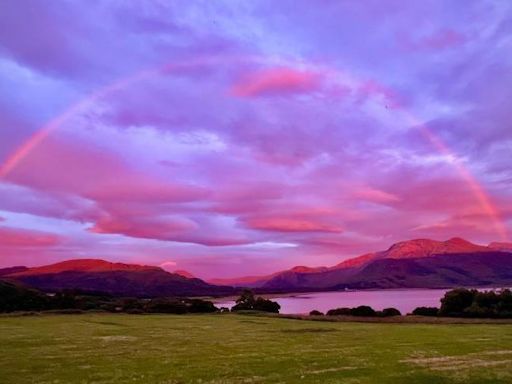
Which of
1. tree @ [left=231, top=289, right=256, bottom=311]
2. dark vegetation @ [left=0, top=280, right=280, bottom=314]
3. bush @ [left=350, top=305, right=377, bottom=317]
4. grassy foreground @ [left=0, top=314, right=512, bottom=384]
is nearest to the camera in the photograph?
grassy foreground @ [left=0, top=314, right=512, bottom=384]

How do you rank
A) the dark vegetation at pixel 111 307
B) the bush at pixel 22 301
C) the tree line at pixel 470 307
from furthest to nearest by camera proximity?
the bush at pixel 22 301 → the dark vegetation at pixel 111 307 → the tree line at pixel 470 307

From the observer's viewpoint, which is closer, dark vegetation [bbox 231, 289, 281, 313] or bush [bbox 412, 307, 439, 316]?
bush [bbox 412, 307, 439, 316]

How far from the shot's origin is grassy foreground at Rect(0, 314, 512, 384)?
28.0 meters

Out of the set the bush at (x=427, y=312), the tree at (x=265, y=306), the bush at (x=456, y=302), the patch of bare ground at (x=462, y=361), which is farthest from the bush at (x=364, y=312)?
the patch of bare ground at (x=462, y=361)

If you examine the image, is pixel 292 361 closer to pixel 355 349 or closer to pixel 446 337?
pixel 355 349

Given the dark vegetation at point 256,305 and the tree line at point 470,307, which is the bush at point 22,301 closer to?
the dark vegetation at point 256,305

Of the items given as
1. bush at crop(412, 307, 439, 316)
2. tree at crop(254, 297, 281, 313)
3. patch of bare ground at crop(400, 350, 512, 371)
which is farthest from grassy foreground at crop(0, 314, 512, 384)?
tree at crop(254, 297, 281, 313)

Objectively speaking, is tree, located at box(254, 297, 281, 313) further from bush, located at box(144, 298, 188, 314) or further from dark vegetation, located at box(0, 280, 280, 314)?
bush, located at box(144, 298, 188, 314)

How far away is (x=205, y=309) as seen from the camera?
121 metres

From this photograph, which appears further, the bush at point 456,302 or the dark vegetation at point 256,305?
the dark vegetation at point 256,305

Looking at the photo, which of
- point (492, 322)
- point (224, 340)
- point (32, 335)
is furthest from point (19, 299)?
point (492, 322)

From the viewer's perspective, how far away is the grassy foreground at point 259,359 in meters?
28.0

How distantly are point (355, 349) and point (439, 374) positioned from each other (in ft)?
38.0

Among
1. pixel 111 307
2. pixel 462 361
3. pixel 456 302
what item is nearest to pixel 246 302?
pixel 111 307
